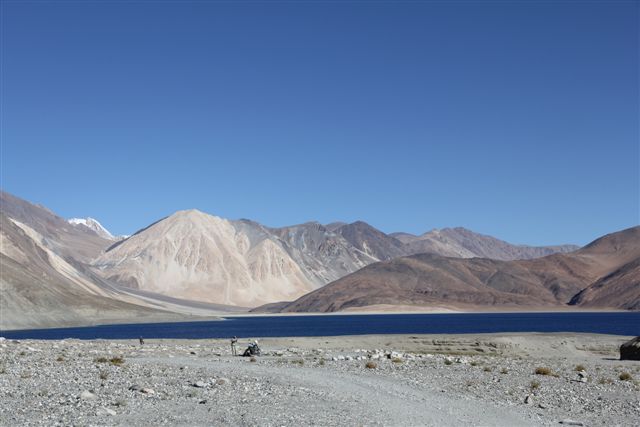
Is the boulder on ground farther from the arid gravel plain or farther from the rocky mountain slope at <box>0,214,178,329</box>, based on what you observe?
the rocky mountain slope at <box>0,214,178,329</box>

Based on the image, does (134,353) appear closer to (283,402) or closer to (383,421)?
(283,402)

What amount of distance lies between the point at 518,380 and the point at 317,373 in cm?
783

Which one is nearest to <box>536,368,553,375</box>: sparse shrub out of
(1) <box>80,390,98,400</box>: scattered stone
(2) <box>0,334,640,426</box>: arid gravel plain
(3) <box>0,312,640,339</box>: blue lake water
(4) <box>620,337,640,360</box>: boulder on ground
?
(2) <box>0,334,640,426</box>: arid gravel plain

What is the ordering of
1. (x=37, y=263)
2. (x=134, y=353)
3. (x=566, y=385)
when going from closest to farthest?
(x=566, y=385), (x=134, y=353), (x=37, y=263)

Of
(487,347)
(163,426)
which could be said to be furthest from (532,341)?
(163,426)

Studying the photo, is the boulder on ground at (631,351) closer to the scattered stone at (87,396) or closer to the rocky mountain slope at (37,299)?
the scattered stone at (87,396)

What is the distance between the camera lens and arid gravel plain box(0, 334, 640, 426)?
67.2ft

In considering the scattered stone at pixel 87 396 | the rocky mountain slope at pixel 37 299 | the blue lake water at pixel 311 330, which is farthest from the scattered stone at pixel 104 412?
the rocky mountain slope at pixel 37 299

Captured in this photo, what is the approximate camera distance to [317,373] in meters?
31.5

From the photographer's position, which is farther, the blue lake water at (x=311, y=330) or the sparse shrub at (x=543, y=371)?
the blue lake water at (x=311, y=330)

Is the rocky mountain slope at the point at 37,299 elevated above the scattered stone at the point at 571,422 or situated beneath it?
elevated above

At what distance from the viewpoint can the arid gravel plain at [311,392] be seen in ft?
67.2

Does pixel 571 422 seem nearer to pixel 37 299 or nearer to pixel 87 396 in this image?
pixel 87 396

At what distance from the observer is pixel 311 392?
81.3 ft
